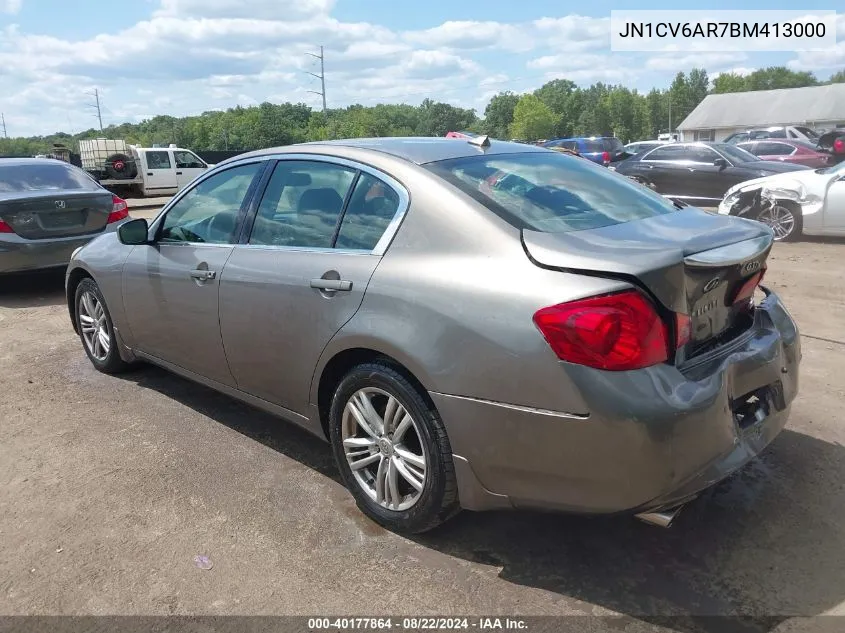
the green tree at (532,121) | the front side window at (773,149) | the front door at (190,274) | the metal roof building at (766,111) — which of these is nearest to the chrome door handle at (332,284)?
the front door at (190,274)

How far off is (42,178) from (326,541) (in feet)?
23.2

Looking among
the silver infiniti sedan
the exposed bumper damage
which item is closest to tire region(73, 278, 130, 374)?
the silver infiniti sedan

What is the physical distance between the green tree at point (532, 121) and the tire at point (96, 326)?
12153cm

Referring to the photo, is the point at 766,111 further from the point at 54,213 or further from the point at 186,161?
the point at 54,213

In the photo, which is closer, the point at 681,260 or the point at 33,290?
the point at 681,260

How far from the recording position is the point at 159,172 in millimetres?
22234

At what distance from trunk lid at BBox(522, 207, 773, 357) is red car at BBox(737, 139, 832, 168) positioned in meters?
19.1

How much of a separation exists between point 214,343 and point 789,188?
29.4 ft

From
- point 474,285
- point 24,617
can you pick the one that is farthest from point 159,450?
point 474,285

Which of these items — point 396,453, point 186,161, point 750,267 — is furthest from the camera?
point 186,161

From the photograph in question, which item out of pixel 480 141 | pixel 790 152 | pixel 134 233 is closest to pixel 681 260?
pixel 480 141

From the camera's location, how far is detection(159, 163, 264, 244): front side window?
3.73m

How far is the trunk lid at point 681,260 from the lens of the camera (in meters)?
2.35

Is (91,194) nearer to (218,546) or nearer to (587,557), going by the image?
(218,546)
